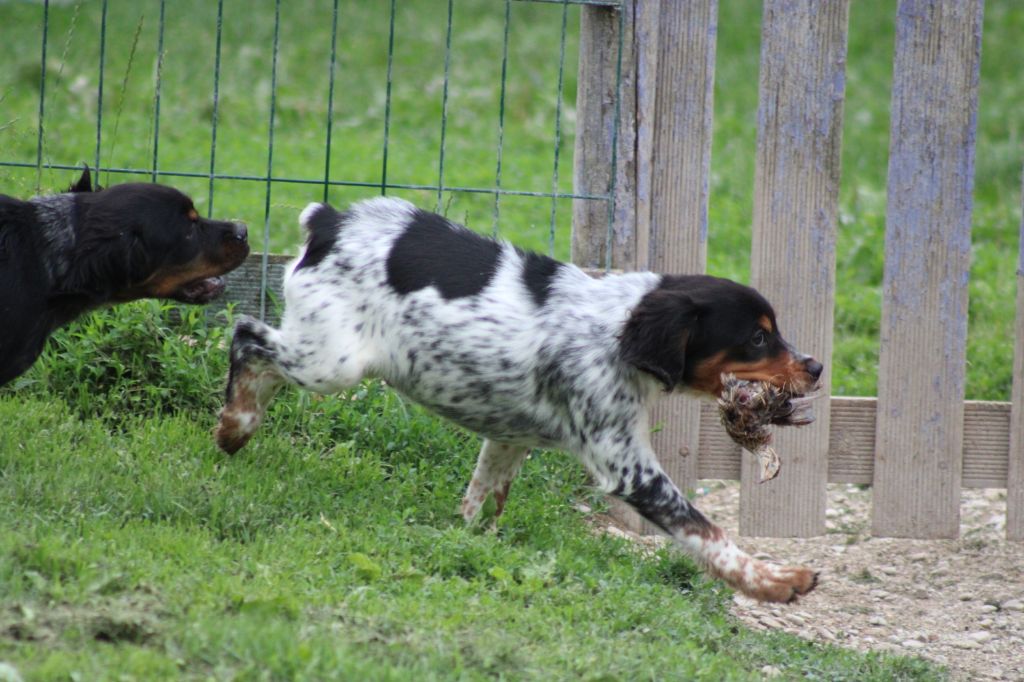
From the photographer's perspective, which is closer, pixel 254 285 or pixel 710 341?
pixel 710 341

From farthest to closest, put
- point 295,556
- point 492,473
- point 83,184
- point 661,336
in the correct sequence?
1. point 492,473
2. point 83,184
3. point 661,336
4. point 295,556

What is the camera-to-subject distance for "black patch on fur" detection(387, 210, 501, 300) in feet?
16.5

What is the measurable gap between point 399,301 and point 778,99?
72.2 inches

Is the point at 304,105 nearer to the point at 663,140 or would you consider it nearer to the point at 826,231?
the point at 663,140

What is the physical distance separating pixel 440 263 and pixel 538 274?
1.29 ft

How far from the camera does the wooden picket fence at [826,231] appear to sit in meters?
5.53

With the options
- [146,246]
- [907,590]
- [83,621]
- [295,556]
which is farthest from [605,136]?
[83,621]

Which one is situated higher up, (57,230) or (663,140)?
(663,140)

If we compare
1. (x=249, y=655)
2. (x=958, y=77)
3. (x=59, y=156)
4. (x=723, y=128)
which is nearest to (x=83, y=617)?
(x=249, y=655)

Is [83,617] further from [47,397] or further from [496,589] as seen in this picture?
[47,397]

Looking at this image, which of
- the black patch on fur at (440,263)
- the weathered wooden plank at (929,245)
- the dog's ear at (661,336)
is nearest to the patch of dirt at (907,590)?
the weathered wooden plank at (929,245)

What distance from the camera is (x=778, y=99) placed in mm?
5547

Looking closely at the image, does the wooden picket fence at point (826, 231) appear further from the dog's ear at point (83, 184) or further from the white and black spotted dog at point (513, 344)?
the dog's ear at point (83, 184)

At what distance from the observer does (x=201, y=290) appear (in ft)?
17.1
